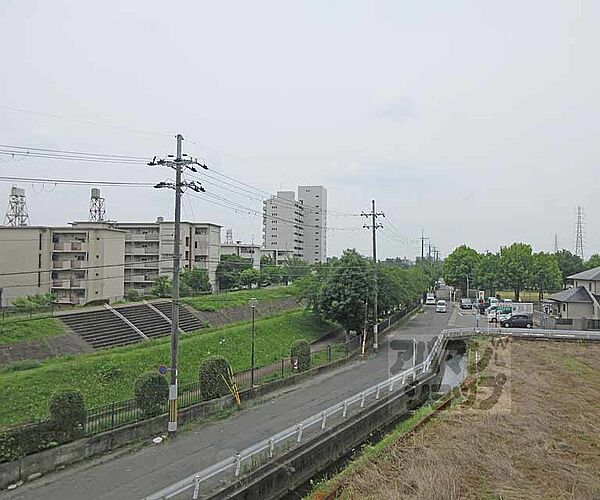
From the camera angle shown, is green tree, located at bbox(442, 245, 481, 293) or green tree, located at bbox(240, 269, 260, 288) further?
green tree, located at bbox(442, 245, 481, 293)

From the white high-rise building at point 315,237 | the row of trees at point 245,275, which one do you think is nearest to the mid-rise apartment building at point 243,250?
the row of trees at point 245,275

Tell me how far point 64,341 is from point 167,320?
7437mm

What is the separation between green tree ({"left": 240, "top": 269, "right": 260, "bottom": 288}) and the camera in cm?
4844

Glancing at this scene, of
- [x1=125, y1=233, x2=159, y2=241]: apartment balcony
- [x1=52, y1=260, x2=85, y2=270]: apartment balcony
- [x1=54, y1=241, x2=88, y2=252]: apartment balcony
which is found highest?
[x1=125, y1=233, x2=159, y2=241]: apartment balcony

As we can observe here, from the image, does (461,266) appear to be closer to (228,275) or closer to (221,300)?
(228,275)

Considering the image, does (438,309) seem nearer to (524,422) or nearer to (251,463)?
(524,422)

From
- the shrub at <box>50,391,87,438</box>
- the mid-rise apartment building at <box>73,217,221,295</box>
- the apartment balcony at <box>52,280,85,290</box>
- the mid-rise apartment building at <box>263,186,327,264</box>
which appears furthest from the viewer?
the mid-rise apartment building at <box>263,186,327,264</box>

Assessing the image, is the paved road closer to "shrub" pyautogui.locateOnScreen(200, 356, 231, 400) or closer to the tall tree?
"shrub" pyautogui.locateOnScreen(200, 356, 231, 400)

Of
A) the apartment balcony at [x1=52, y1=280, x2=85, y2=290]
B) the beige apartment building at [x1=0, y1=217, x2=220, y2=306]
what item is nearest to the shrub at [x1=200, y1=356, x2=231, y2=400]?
the beige apartment building at [x1=0, y1=217, x2=220, y2=306]

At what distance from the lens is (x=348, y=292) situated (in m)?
28.0

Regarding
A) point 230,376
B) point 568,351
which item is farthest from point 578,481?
point 568,351

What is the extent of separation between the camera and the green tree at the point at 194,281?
1549 inches

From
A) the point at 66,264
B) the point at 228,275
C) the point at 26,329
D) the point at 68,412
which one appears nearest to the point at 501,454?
the point at 68,412

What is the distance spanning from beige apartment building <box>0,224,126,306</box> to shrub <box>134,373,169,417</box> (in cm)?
1976
